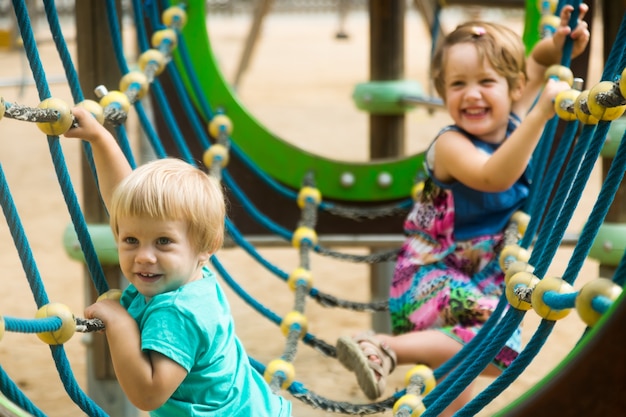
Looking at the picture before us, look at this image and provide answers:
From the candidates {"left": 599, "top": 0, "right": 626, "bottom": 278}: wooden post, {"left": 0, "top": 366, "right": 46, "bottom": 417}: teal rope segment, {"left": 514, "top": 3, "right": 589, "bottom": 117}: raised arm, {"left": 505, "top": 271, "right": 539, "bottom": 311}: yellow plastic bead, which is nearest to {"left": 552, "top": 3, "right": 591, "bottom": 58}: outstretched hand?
{"left": 514, "top": 3, "right": 589, "bottom": 117}: raised arm

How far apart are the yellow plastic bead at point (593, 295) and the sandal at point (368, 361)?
2.53 feet

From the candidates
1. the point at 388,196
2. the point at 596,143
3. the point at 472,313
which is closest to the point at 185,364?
the point at 596,143

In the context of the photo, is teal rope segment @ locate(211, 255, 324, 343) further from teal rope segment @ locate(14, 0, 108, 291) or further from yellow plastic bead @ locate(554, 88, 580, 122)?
yellow plastic bead @ locate(554, 88, 580, 122)

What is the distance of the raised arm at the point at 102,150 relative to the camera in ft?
4.63

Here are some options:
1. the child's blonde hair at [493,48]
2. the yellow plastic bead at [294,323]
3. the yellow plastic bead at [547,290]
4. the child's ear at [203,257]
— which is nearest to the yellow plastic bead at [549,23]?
the child's blonde hair at [493,48]

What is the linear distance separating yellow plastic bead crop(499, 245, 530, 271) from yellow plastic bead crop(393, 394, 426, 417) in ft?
0.96

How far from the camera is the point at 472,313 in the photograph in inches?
70.3

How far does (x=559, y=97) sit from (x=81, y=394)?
0.88 metres

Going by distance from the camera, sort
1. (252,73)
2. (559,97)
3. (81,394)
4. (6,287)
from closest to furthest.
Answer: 1. (81,394)
2. (559,97)
3. (6,287)
4. (252,73)

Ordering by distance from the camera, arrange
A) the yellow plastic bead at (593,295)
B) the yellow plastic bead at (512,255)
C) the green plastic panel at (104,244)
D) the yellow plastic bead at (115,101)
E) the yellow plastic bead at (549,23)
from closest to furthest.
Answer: the yellow plastic bead at (593,295), the yellow plastic bead at (115,101), the yellow plastic bead at (512,255), the green plastic panel at (104,244), the yellow plastic bead at (549,23)

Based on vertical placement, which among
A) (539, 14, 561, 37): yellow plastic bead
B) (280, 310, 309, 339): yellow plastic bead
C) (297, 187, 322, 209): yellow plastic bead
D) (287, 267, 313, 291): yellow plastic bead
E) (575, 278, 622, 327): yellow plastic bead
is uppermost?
(539, 14, 561, 37): yellow plastic bead

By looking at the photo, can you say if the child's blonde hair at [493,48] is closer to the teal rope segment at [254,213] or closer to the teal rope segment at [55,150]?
the teal rope segment at [254,213]

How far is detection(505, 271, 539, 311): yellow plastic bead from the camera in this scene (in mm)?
1289

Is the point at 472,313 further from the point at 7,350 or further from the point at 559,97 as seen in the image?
the point at 7,350
